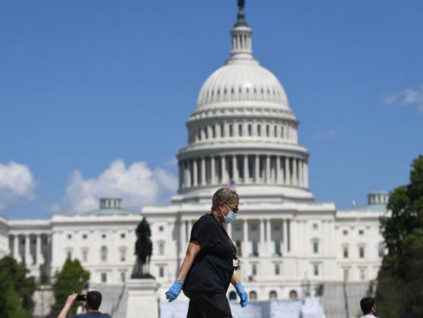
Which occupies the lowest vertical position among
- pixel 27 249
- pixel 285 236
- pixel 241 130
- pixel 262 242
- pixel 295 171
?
pixel 262 242

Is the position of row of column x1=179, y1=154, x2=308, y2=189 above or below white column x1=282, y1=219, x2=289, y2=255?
above

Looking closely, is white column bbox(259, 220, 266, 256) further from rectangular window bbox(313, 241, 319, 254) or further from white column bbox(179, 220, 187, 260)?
white column bbox(179, 220, 187, 260)

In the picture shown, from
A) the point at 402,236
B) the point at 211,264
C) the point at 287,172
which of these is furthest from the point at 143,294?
the point at 287,172

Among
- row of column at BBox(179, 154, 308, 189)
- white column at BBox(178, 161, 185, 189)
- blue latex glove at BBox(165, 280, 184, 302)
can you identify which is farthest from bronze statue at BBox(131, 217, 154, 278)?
white column at BBox(178, 161, 185, 189)

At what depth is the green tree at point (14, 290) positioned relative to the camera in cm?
9848

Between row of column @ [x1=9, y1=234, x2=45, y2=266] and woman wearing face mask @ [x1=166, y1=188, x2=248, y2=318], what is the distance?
565 feet

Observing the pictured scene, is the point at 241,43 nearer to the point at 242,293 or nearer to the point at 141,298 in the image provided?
the point at 141,298

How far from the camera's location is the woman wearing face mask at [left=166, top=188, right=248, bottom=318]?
1848 cm

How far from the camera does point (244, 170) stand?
186m

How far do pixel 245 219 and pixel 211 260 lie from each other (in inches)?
6253

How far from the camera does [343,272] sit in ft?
601

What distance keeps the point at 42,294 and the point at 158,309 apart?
1862 inches

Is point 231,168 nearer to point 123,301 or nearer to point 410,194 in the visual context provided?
point 123,301

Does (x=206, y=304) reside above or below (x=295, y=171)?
below
